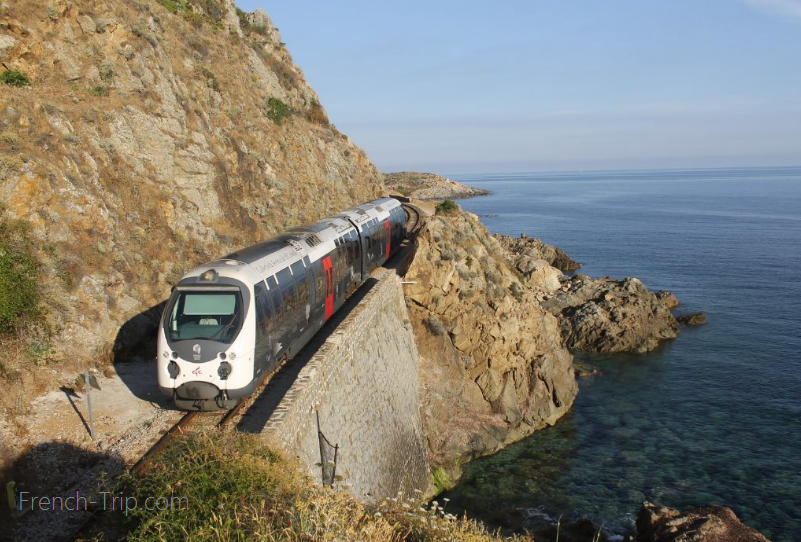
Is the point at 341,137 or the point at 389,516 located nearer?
the point at 389,516

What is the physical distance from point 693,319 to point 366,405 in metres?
34.5

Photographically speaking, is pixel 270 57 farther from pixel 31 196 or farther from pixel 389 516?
pixel 389 516

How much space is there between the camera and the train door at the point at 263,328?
1293 cm

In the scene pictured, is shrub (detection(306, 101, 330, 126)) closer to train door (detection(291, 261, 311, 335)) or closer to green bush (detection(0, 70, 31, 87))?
green bush (detection(0, 70, 31, 87))

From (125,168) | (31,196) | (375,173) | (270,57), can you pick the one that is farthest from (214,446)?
(375,173)

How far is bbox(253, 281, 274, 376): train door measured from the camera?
1293 cm

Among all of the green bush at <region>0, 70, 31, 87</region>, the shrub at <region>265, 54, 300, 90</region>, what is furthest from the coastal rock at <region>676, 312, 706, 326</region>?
the green bush at <region>0, 70, 31, 87</region>

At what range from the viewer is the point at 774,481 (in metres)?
21.8

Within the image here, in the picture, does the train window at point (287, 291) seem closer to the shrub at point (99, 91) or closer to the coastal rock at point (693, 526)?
the shrub at point (99, 91)

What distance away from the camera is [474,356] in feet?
87.6

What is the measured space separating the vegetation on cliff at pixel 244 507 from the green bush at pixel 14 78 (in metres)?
16.4

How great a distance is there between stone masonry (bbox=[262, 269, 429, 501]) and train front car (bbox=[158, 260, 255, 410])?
57.4 inches

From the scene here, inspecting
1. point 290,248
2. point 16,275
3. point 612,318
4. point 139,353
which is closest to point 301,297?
point 290,248

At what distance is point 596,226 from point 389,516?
9206 centimetres
